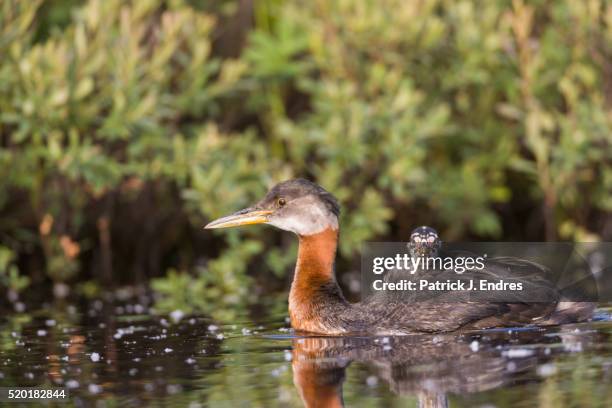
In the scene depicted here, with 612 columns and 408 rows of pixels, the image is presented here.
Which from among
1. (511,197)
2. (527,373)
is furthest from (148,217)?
(527,373)

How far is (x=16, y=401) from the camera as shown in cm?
686

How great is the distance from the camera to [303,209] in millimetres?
9734

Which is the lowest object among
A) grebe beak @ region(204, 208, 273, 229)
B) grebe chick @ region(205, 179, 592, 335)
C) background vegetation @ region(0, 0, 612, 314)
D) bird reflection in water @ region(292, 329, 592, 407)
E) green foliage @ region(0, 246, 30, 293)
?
bird reflection in water @ region(292, 329, 592, 407)

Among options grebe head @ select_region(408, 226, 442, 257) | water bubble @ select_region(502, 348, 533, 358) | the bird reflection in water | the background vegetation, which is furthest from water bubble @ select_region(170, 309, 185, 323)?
water bubble @ select_region(502, 348, 533, 358)

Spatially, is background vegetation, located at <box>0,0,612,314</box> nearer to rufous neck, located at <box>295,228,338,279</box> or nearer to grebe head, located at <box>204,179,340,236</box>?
grebe head, located at <box>204,179,340,236</box>

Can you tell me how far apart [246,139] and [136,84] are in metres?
1.66

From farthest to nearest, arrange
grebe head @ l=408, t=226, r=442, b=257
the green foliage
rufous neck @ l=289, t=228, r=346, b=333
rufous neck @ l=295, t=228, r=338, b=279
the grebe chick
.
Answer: the green foliage < rufous neck @ l=295, t=228, r=338, b=279 < grebe head @ l=408, t=226, r=442, b=257 < rufous neck @ l=289, t=228, r=346, b=333 < the grebe chick

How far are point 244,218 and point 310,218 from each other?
58cm

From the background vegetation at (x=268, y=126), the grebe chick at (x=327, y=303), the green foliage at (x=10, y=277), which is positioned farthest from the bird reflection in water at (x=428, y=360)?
the green foliage at (x=10, y=277)

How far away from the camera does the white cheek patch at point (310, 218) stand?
9.68 m

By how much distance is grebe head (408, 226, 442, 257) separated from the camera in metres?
9.41

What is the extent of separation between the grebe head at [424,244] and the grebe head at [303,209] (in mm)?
634

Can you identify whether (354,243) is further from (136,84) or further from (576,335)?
(576,335)

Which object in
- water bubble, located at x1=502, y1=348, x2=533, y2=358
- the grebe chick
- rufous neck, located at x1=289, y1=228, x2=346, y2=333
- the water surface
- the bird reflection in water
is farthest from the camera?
rufous neck, located at x1=289, y1=228, x2=346, y2=333
